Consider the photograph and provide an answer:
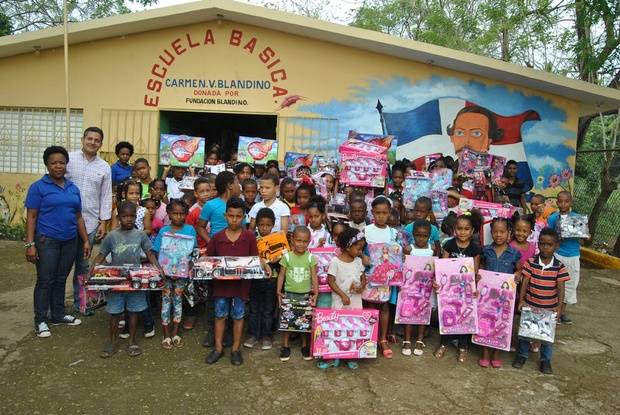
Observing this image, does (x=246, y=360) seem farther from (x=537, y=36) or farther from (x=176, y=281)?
(x=537, y=36)

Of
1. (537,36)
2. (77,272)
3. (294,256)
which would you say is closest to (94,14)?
(537,36)

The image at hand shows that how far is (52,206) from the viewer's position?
4.29 m

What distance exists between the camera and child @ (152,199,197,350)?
419 cm

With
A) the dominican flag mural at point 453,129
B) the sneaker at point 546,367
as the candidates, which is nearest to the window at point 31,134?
the dominican flag mural at point 453,129

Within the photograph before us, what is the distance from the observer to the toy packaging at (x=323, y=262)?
4.11 m

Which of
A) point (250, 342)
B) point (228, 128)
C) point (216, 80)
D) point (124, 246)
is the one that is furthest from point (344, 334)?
point (228, 128)

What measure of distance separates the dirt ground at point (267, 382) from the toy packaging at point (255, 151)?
3.10 m

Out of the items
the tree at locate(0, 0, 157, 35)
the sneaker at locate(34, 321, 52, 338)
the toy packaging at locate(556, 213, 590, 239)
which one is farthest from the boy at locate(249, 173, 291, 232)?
the tree at locate(0, 0, 157, 35)

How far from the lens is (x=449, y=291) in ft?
13.5

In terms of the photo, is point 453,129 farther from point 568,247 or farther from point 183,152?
point 183,152

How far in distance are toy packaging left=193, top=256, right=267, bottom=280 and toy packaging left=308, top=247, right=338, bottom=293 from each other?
49 centimetres

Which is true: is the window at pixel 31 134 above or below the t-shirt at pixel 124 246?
above

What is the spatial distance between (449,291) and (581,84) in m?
5.50

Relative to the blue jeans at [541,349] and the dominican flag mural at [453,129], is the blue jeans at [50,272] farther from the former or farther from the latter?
the dominican flag mural at [453,129]
